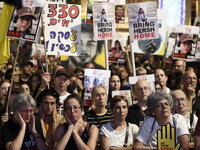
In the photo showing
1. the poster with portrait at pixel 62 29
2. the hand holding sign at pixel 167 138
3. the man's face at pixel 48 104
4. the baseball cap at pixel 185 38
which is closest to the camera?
the hand holding sign at pixel 167 138

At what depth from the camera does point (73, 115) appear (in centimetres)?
710

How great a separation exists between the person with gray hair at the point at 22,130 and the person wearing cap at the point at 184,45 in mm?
6537

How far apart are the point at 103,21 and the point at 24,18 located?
7.31 feet

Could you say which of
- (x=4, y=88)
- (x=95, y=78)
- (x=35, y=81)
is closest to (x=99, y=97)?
(x=95, y=78)

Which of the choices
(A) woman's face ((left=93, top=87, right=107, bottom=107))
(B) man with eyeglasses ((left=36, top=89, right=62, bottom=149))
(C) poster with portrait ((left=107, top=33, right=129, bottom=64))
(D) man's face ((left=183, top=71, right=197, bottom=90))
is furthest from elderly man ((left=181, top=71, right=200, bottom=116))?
(C) poster with portrait ((left=107, top=33, right=129, bottom=64))

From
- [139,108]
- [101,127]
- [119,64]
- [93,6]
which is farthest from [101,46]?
[101,127]

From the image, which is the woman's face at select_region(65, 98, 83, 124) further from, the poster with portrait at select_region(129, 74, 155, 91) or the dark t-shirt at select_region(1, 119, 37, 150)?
the poster with portrait at select_region(129, 74, 155, 91)

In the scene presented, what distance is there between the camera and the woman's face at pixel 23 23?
10.1 metres

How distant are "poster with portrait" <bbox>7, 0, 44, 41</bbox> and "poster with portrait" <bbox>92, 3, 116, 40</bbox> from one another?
1943mm

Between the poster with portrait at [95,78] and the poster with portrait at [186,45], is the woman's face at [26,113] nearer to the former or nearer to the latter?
the poster with portrait at [95,78]

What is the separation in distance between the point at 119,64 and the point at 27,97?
8425mm

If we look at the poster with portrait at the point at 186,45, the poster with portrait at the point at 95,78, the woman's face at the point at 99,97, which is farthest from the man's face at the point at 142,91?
the poster with portrait at the point at 186,45

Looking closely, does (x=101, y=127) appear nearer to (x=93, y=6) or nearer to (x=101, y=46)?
(x=93, y=6)

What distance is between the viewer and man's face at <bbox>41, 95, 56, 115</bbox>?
25.2 feet
